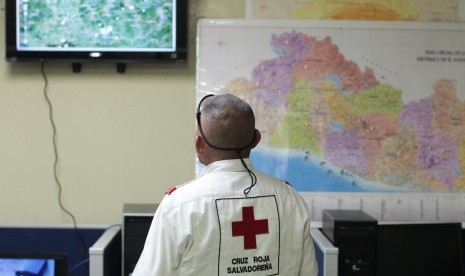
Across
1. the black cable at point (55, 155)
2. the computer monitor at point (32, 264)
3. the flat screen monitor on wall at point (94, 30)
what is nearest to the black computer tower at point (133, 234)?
the computer monitor at point (32, 264)

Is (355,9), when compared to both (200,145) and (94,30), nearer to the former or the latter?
(94,30)

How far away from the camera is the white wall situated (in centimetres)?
252

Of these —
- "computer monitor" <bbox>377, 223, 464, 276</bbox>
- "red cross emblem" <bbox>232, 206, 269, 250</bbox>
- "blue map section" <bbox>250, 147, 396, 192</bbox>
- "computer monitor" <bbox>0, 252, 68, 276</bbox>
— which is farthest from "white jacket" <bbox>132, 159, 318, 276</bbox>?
"blue map section" <bbox>250, 147, 396, 192</bbox>

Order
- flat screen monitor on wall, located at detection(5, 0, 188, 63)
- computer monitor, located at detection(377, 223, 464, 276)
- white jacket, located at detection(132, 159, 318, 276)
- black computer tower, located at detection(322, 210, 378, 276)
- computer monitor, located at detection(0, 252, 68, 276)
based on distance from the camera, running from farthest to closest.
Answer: flat screen monitor on wall, located at detection(5, 0, 188, 63) → computer monitor, located at detection(377, 223, 464, 276) → black computer tower, located at detection(322, 210, 378, 276) → computer monitor, located at detection(0, 252, 68, 276) → white jacket, located at detection(132, 159, 318, 276)

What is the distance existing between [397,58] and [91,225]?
175 cm

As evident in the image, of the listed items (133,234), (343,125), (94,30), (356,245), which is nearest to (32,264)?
(133,234)

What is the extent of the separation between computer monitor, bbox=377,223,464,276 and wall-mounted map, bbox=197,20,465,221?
1.05 ft

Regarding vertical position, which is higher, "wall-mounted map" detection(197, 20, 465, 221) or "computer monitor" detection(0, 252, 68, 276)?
"wall-mounted map" detection(197, 20, 465, 221)

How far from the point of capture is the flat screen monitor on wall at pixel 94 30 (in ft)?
8.00

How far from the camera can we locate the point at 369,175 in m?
2.53

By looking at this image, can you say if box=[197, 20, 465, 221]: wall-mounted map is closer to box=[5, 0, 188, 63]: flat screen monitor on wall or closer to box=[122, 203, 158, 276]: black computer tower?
box=[5, 0, 188, 63]: flat screen monitor on wall

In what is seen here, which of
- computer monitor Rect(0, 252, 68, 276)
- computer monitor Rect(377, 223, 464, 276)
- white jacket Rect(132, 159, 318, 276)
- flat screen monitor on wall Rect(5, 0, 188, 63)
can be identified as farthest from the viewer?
flat screen monitor on wall Rect(5, 0, 188, 63)

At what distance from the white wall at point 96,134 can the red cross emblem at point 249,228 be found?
4.25 ft

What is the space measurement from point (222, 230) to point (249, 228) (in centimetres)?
7
